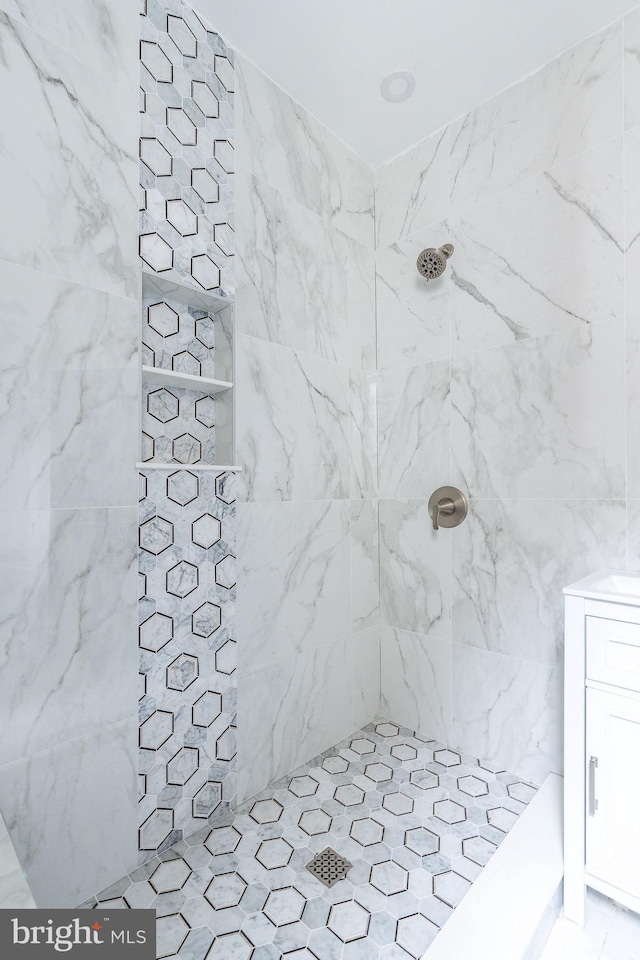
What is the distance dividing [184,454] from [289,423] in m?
0.39

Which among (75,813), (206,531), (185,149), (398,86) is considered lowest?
(75,813)

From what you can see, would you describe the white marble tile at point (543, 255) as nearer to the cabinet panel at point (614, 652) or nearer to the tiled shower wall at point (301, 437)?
the tiled shower wall at point (301, 437)

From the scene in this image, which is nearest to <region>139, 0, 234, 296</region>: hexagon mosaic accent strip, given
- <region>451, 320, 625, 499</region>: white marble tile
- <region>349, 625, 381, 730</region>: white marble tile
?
<region>451, 320, 625, 499</region>: white marble tile

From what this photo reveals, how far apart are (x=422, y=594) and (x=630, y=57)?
177cm

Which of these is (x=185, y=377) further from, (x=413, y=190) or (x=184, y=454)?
(x=413, y=190)

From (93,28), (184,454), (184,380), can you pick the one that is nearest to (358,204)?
(93,28)

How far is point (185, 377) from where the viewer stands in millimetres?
1325

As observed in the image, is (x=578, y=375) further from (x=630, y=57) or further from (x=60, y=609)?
(x=60, y=609)

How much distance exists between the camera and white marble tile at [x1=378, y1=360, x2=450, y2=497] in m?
1.82

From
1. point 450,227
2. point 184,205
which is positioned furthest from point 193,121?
point 450,227

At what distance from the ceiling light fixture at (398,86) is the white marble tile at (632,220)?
0.71m

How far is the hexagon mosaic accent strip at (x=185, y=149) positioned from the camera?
1299 mm

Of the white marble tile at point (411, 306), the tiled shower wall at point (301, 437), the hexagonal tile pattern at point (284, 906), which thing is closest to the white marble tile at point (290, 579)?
the tiled shower wall at point (301, 437)

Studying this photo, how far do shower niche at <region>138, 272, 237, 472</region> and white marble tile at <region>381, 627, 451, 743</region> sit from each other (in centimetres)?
101
